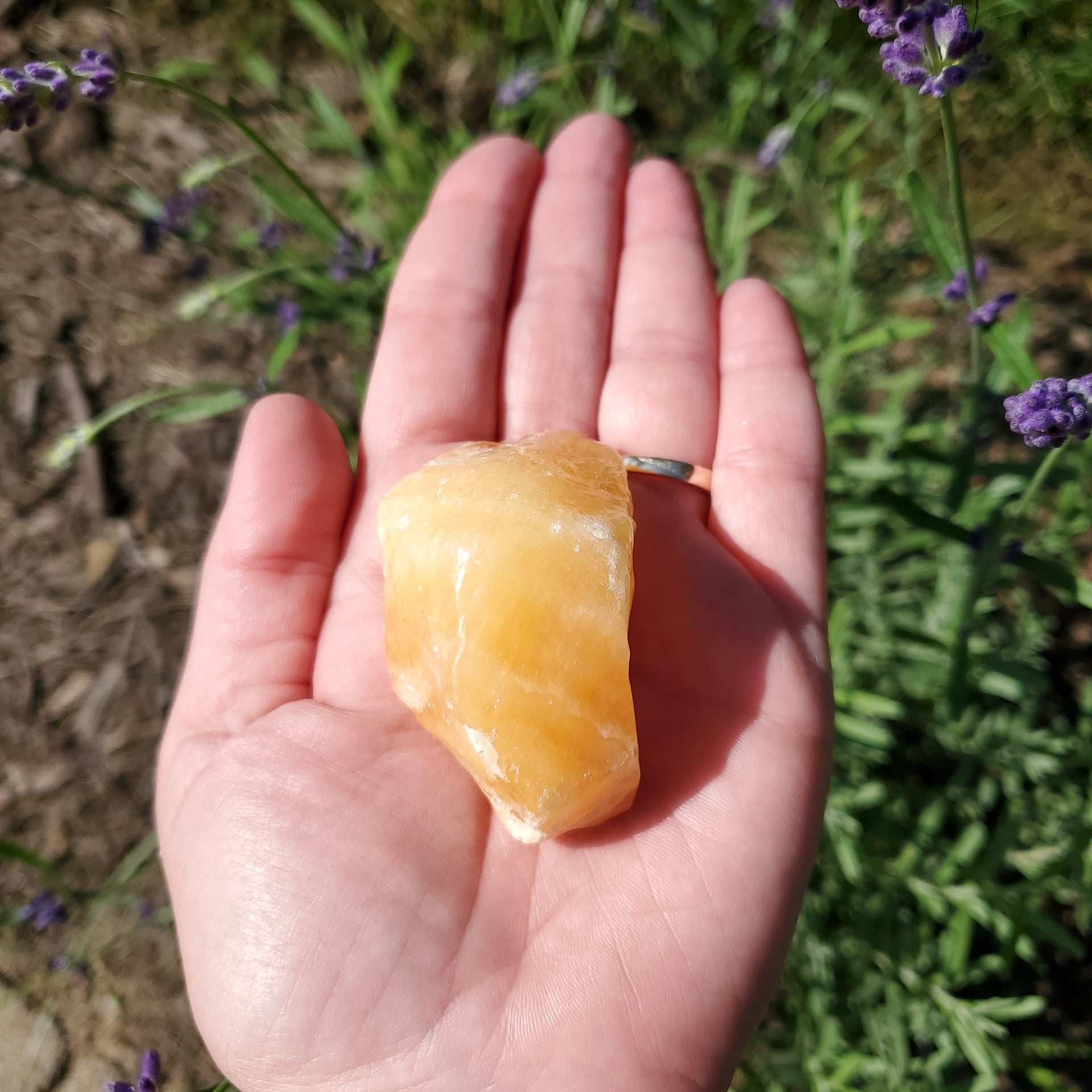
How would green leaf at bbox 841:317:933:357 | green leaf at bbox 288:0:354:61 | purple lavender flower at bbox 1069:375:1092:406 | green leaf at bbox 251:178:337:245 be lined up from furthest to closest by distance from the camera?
green leaf at bbox 288:0:354:61
green leaf at bbox 251:178:337:245
green leaf at bbox 841:317:933:357
purple lavender flower at bbox 1069:375:1092:406

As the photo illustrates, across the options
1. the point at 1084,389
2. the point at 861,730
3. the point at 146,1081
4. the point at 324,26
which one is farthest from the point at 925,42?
the point at 324,26

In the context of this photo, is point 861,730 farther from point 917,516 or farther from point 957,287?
point 957,287

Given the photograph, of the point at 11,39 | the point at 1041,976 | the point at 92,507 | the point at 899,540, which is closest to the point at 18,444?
the point at 92,507

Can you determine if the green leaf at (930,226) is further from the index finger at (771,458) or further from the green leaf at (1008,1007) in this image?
the green leaf at (1008,1007)

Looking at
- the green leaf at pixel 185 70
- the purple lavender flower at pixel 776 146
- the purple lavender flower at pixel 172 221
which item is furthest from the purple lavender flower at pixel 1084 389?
the green leaf at pixel 185 70

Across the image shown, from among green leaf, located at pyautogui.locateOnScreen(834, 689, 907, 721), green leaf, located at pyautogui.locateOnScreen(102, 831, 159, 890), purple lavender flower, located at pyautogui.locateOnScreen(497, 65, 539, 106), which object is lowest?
green leaf, located at pyautogui.locateOnScreen(102, 831, 159, 890)

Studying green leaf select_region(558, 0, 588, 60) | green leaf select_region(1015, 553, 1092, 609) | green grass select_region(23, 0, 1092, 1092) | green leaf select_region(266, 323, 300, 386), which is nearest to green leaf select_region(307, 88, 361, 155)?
green grass select_region(23, 0, 1092, 1092)

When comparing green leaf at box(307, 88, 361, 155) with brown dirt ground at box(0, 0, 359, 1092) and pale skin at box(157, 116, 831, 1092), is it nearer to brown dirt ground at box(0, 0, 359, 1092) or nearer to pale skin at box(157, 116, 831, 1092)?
brown dirt ground at box(0, 0, 359, 1092)
